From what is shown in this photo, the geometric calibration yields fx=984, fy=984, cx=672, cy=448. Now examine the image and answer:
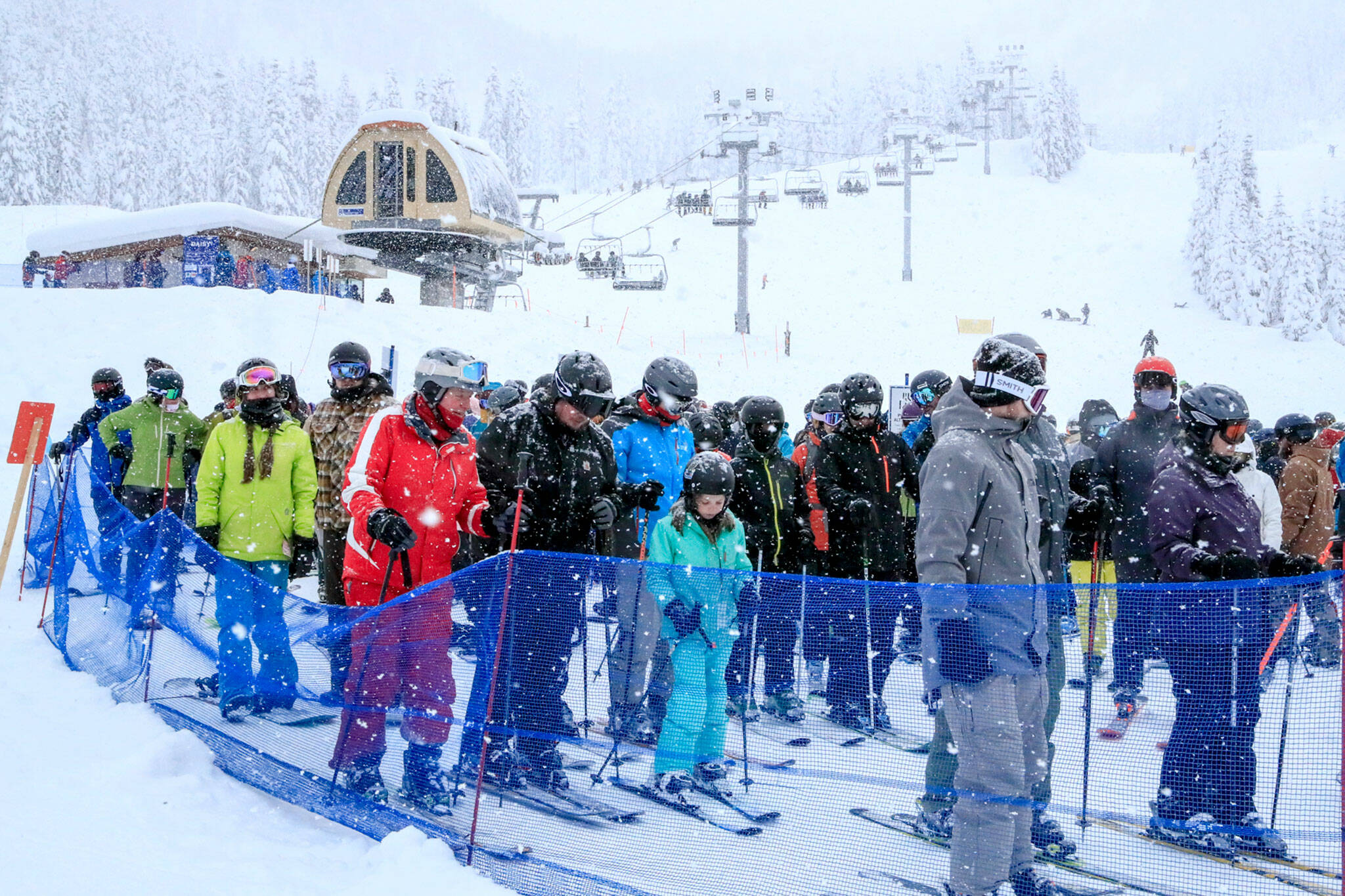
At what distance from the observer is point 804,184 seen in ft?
250

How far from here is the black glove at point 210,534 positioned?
5.62 meters

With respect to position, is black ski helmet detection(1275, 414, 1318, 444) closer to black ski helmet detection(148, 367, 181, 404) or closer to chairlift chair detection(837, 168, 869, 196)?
black ski helmet detection(148, 367, 181, 404)

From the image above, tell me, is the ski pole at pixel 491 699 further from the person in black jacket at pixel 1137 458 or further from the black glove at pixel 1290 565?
the person in black jacket at pixel 1137 458

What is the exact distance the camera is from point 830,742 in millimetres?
3324

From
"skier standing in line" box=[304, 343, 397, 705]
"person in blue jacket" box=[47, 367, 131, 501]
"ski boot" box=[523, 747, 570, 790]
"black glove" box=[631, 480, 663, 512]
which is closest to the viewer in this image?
"ski boot" box=[523, 747, 570, 790]

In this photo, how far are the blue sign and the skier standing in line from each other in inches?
1066

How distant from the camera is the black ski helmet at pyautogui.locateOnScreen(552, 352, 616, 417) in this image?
4.46 metres

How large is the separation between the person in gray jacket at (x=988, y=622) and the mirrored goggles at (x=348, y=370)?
3.77m

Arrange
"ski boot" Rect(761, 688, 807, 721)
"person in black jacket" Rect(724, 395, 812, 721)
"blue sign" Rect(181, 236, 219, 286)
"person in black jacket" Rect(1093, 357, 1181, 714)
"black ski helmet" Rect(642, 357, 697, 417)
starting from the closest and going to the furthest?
"ski boot" Rect(761, 688, 807, 721)
"black ski helmet" Rect(642, 357, 697, 417)
"person in black jacket" Rect(1093, 357, 1181, 714)
"person in black jacket" Rect(724, 395, 812, 721)
"blue sign" Rect(181, 236, 219, 286)

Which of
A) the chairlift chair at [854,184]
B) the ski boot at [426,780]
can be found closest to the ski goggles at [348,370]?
the ski boot at [426,780]

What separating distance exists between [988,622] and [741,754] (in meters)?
1.15

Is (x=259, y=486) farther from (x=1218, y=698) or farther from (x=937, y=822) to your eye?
(x=1218, y=698)


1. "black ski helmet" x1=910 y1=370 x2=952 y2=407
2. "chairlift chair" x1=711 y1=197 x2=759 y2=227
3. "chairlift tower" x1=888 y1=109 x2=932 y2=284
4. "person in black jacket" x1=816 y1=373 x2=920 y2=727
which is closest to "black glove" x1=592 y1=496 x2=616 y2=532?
"person in black jacket" x1=816 y1=373 x2=920 y2=727

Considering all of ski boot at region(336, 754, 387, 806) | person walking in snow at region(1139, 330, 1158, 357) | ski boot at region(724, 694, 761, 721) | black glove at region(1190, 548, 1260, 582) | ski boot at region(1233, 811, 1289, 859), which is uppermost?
person walking in snow at region(1139, 330, 1158, 357)
